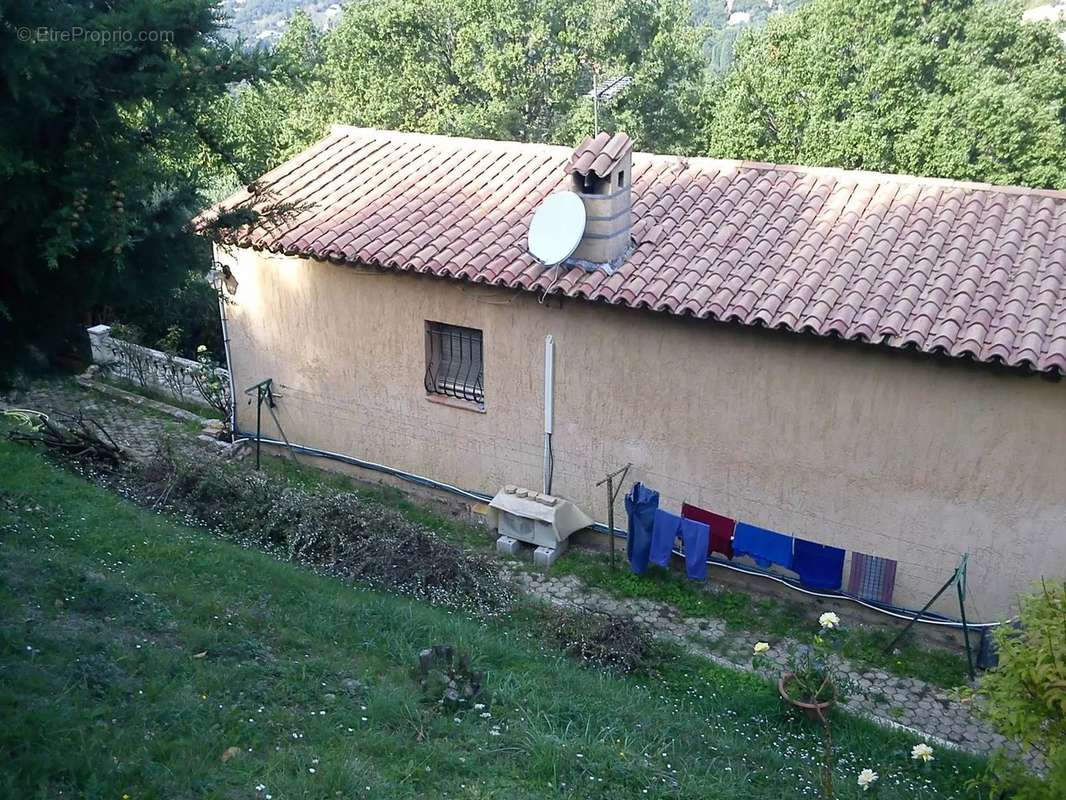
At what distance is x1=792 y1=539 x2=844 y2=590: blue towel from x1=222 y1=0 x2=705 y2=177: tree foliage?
14.6 metres

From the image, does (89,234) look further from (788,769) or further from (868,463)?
(868,463)

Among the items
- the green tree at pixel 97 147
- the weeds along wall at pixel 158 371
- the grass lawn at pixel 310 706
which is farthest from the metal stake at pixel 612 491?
the weeds along wall at pixel 158 371

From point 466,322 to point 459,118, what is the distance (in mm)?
11916

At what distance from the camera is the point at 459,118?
22.0 m

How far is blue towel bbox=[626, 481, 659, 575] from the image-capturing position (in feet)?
33.6

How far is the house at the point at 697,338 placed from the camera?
9.05 meters

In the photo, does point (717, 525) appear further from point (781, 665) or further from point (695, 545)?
point (781, 665)

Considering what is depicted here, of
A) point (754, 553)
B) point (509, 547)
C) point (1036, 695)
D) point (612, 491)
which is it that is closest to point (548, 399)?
point (612, 491)

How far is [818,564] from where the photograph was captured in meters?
9.82

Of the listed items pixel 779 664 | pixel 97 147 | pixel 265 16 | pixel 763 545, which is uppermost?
pixel 265 16

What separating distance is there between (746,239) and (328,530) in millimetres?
5495

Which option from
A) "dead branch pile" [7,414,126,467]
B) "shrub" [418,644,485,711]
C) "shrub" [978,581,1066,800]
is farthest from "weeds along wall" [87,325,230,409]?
"shrub" [978,581,1066,800]

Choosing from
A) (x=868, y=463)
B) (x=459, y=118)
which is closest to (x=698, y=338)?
(x=868, y=463)

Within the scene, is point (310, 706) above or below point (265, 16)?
below
